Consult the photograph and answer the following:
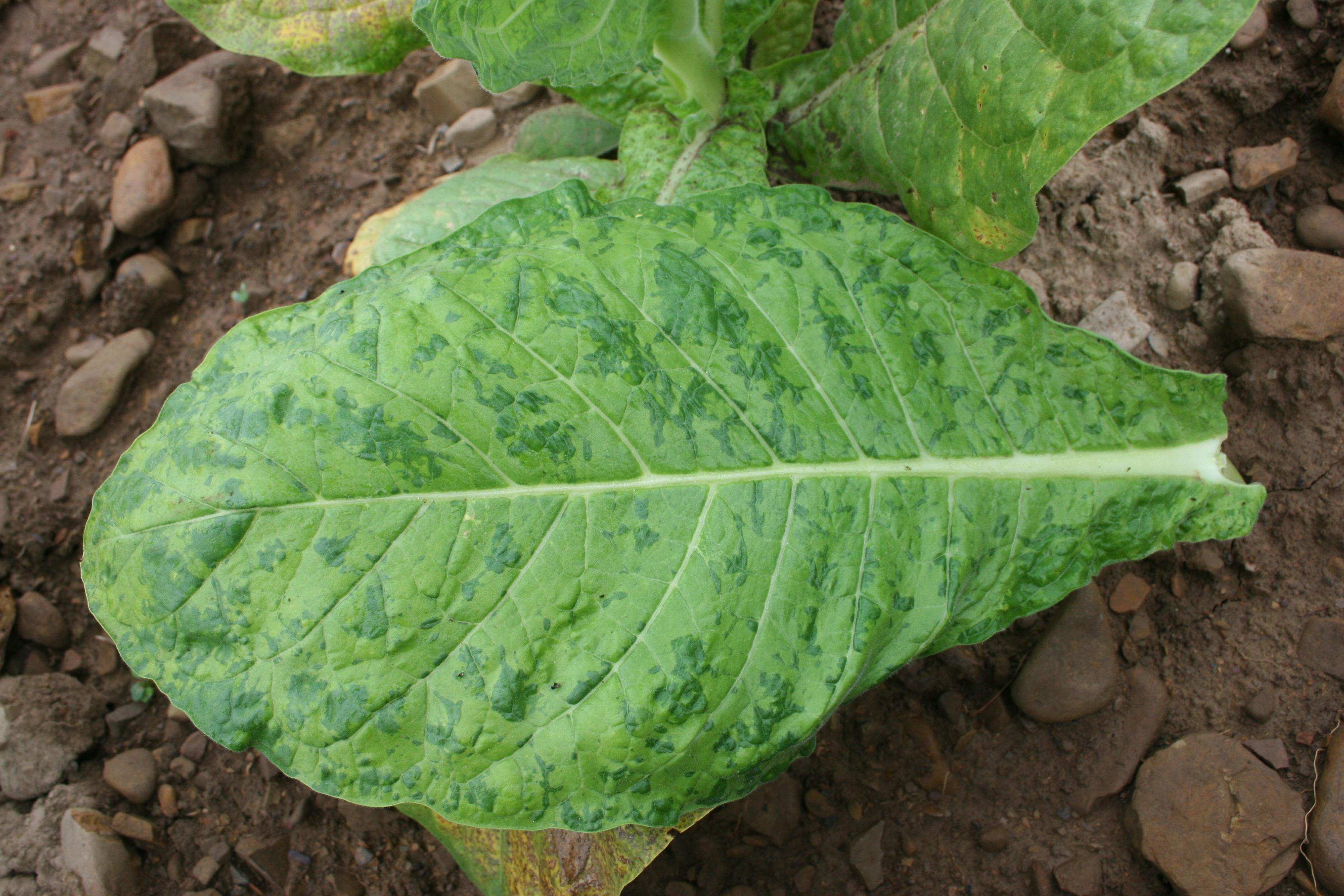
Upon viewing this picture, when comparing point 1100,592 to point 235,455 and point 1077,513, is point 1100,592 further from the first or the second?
point 235,455

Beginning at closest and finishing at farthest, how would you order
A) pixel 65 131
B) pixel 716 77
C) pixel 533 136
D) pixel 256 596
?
pixel 256 596 < pixel 716 77 < pixel 533 136 < pixel 65 131

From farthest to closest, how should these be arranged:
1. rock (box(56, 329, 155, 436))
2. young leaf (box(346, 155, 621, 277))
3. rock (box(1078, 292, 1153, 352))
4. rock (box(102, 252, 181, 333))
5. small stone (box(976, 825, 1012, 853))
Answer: rock (box(102, 252, 181, 333)) < rock (box(56, 329, 155, 436)) < young leaf (box(346, 155, 621, 277)) < rock (box(1078, 292, 1153, 352)) < small stone (box(976, 825, 1012, 853))

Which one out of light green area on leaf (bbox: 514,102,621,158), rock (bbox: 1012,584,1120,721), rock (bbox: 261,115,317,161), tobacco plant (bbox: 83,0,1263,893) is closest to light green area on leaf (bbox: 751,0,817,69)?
light green area on leaf (bbox: 514,102,621,158)

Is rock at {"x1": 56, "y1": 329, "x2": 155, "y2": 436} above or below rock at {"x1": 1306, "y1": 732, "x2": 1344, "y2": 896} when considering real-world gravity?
above

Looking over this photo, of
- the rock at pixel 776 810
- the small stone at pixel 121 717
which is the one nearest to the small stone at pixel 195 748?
the small stone at pixel 121 717

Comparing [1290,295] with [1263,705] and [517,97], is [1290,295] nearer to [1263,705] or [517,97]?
[1263,705]

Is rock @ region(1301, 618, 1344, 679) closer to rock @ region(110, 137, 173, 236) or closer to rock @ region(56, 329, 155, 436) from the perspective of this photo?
rock @ region(56, 329, 155, 436)

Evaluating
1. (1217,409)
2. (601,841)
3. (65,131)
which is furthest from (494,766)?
(65,131)

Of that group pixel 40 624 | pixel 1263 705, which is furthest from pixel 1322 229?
pixel 40 624
